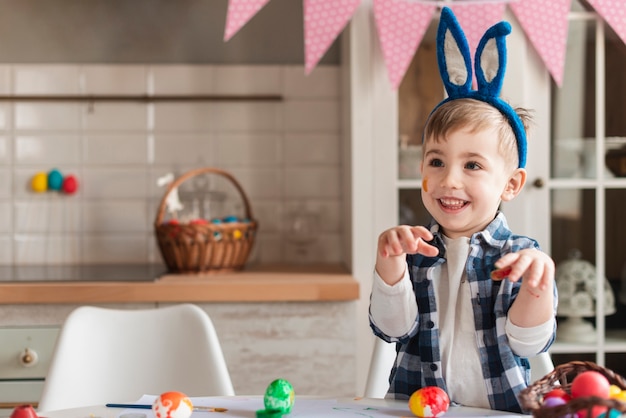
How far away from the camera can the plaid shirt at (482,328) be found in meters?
1.17

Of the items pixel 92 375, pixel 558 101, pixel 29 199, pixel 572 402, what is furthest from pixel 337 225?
pixel 572 402

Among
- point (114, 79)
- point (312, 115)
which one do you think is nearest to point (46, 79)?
point (114, 79)

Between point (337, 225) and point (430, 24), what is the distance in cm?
78

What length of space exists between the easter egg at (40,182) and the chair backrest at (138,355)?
1.15 metres

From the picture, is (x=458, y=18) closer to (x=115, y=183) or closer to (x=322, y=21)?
(x=322, y=21)

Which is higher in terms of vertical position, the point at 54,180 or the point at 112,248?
the point at 54,180

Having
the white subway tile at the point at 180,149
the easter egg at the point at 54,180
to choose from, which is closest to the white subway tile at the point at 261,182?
the white subway tile at the point at 180,149

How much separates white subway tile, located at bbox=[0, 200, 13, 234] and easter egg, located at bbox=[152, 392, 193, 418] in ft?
6.15

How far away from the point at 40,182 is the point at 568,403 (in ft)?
7.34

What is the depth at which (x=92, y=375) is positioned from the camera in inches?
63.1

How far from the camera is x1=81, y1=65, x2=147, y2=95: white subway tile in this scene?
2703 millimetres

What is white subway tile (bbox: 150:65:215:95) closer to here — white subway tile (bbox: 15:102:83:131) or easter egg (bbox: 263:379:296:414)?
white subway tile (bbox: 15:102:83:131)

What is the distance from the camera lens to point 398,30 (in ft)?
7.57

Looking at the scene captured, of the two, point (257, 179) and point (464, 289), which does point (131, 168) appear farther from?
point (464, 289)
